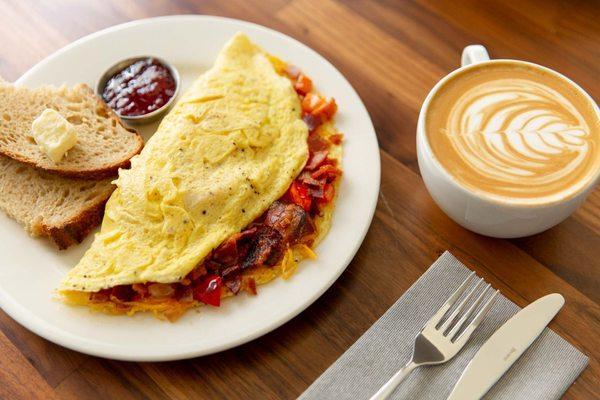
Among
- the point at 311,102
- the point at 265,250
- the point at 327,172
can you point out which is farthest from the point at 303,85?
the point at 265,250

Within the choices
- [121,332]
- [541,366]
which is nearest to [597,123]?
[541,366]

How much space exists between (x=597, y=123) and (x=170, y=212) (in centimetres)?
148

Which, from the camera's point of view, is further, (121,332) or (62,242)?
(62,242)

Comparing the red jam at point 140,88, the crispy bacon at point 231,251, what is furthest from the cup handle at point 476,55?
the red jam at point 140,88

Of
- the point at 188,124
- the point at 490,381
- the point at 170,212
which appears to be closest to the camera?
the point at 490,381

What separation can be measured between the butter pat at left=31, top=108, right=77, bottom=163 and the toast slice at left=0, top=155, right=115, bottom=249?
4.8 inches

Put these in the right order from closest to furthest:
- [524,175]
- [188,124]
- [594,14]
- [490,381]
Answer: [490,381], [524,175], [188,124], [594,14]

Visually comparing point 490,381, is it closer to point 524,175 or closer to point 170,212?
point 524,175

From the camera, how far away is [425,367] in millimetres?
1904

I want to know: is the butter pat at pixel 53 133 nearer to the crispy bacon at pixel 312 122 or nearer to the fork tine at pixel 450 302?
the crispy bacon at pixel 312 122

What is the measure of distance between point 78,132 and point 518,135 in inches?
66.1

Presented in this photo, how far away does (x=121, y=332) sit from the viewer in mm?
1985

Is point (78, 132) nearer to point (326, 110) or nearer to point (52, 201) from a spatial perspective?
point (52, 201)

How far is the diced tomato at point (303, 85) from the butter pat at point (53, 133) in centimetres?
92
